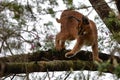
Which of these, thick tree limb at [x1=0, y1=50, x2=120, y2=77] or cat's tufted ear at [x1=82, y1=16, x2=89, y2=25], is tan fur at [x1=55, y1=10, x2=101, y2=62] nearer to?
cat's tufted ear at [x1=82, y1=16, x2=89, y2=25]

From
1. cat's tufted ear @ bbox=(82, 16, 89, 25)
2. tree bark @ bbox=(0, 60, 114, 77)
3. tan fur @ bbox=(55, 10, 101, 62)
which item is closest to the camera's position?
tree bark @ bbox=(0, 60, 114, 77)

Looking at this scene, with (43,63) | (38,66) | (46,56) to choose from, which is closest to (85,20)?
(46,56)

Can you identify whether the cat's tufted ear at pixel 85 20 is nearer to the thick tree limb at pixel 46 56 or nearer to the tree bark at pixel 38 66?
the thick tree limb at pixel 46 56

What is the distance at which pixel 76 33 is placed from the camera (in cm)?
535

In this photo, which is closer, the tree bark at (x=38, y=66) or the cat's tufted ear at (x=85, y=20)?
the tree bark at (x=38, y=66)

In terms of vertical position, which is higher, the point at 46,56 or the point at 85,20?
the point at 85,20

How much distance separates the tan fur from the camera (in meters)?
4.93

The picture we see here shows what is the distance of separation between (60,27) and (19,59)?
2059 mm

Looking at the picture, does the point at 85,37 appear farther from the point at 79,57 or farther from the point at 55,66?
the point at 55,66

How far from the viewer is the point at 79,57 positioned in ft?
16.1

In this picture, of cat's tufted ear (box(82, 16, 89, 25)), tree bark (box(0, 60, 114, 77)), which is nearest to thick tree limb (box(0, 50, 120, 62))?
tree bark (box(0, 60, 114, 77))

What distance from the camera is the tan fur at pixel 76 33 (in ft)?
16.2

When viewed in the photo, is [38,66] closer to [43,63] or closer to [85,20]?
[43,63]

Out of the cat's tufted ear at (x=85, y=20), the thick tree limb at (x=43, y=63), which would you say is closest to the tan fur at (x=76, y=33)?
the cat's tufted ear at (x=85, y=20)
